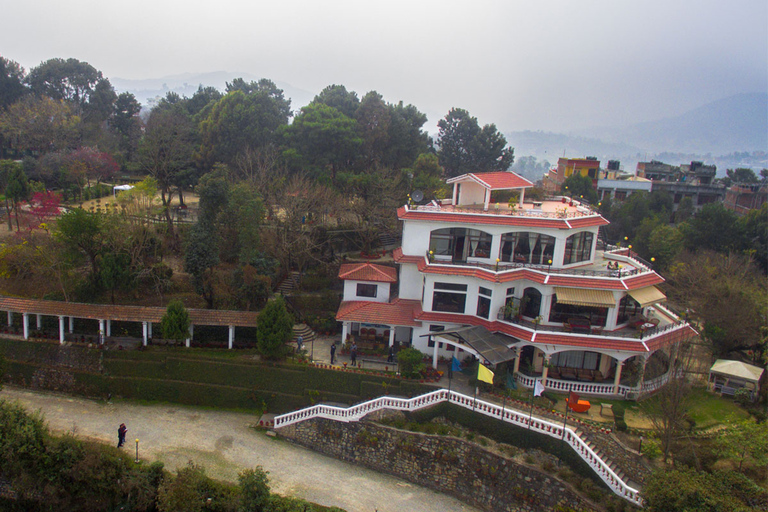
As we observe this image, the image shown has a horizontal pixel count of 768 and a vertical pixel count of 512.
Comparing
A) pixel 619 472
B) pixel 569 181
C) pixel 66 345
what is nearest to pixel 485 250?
pixel 619 472

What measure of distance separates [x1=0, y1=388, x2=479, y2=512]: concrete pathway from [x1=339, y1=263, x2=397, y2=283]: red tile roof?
9.21m

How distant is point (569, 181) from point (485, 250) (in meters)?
33.6

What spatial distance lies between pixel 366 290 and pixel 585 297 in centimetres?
1194

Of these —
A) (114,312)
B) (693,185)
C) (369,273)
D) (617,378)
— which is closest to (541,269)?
(617,378)

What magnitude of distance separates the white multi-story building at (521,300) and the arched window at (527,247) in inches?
2.2

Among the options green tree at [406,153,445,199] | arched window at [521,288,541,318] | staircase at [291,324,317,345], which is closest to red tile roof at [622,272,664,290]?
arched window at [521,288,541,318]

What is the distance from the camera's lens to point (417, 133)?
49.7 m

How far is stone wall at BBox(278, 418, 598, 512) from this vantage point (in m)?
19.7

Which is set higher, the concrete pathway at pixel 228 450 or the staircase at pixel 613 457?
the staircase at pixel 613 457

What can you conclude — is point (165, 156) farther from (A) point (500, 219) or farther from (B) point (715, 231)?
(B) point (715, 231)

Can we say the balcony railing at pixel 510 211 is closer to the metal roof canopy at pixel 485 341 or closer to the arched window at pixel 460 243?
the arched window at pixel 460 243

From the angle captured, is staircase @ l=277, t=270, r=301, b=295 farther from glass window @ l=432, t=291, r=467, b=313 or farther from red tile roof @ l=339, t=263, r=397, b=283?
glass window @ l=432, t=291, r=467, b=313

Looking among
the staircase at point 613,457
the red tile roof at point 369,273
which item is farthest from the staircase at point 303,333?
the staircase at point 613,457

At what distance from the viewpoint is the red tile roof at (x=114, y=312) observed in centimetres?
2623
